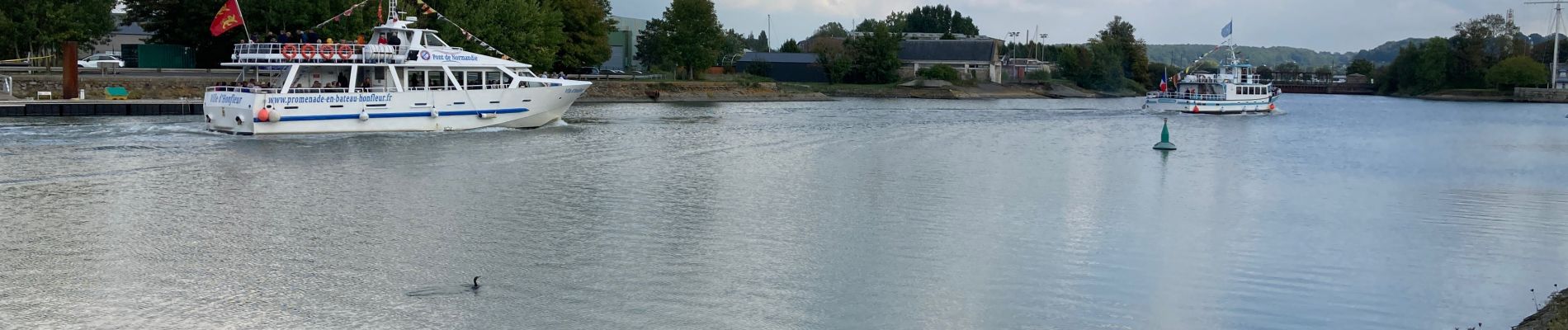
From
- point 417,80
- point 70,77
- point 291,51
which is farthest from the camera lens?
point 70,77

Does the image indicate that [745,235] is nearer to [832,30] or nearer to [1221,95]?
[1221,95]

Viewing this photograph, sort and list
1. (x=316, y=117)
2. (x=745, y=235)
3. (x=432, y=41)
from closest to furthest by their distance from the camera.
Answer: (x=745, y=235) → (x=316, y=117) → (x=432, y=41)

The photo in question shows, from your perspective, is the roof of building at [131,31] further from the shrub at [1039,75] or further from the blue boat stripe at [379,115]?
the shrub at [1039,75]

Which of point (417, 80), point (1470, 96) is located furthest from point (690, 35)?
point (1470, 96)

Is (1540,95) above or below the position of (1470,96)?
above

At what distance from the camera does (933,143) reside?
41.0m

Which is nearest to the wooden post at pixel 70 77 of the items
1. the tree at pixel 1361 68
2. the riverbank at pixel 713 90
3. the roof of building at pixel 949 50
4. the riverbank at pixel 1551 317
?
the riverbank at pixel 713 90

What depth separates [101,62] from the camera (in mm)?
62344

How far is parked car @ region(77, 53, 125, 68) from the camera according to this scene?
62.2m

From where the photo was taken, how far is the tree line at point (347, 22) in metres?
61.1

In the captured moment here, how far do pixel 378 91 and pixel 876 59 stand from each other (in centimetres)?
6920

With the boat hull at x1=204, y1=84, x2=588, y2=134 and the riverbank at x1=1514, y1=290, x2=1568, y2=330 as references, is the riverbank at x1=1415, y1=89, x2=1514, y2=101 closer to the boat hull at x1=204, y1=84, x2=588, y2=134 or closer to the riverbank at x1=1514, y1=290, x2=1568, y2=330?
the boat hull at x1=204, y1=84, x2=588, y2=134

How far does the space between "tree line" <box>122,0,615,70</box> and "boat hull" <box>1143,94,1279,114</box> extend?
33950mm

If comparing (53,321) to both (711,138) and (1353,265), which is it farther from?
(711,138)
